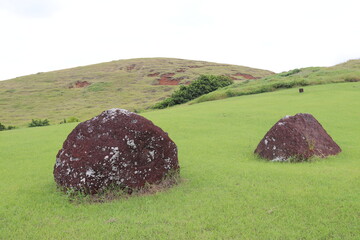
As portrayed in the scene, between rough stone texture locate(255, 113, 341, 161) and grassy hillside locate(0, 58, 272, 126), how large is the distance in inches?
1502

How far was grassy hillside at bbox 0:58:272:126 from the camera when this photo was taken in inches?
2240

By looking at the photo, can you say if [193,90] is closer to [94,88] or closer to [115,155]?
[94,88]

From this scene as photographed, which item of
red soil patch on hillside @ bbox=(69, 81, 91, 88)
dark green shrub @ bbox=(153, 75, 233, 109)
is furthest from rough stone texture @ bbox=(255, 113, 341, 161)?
red soil patch on hillside @ bbox=(69, 81, 91, 88)

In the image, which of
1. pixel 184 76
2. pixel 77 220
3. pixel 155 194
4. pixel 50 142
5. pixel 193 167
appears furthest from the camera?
pixel 184 76

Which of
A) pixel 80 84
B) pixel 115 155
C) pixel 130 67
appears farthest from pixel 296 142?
pixel 130 67

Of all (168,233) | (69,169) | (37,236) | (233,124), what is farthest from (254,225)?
(233,124)

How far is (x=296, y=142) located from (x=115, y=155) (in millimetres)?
6122

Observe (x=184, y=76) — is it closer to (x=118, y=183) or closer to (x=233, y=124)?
(x=233, y=124)

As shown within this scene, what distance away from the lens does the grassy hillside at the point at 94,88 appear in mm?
56906

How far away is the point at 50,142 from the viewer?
1633 centimetres

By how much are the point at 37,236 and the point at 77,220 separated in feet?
2.76

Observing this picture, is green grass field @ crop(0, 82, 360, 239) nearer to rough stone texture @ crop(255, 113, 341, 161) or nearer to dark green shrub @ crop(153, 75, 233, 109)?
rough stone texture @ crop(255, 113, 341, 161)

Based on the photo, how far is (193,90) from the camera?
157 feet

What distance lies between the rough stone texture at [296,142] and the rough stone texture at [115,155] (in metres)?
4.06
